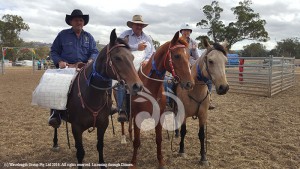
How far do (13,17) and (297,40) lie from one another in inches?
2553

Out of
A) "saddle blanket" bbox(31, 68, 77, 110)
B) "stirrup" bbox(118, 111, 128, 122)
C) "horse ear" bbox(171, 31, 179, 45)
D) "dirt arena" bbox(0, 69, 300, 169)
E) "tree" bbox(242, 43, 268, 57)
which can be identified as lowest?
"dirt arena" bbox(0, 69, 300, 169)

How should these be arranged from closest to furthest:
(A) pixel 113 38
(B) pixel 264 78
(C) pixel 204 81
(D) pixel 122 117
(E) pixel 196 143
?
(A) pixel 113 38 < (D) pixel 122 117 < (C) pixel 204 81 < (E) pixel 196 143 < (B) pixel 264 78

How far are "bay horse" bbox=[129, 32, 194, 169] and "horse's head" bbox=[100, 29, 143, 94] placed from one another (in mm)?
834

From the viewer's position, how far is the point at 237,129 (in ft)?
21.9

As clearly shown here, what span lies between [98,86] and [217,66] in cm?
183

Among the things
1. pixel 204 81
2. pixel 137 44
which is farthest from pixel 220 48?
pixel 137 44

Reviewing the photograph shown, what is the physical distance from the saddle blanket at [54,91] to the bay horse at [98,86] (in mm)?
109

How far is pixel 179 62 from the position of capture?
12.7 ft

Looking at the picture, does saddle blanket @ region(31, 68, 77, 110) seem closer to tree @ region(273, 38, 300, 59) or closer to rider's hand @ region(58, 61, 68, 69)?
rider's hand @ region(58, 61, 68, 69)

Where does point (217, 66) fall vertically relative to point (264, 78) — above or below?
Answer: above

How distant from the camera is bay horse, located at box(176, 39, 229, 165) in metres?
4.25

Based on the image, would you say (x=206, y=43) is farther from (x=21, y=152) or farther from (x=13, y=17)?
(x=13, y=17)

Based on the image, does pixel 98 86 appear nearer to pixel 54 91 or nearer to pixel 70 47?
pixel 54 91

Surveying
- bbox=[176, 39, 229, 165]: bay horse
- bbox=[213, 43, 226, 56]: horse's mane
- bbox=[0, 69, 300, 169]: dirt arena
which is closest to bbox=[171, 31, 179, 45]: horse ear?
bbox=[176, 39, 229, 165]: bay horse
